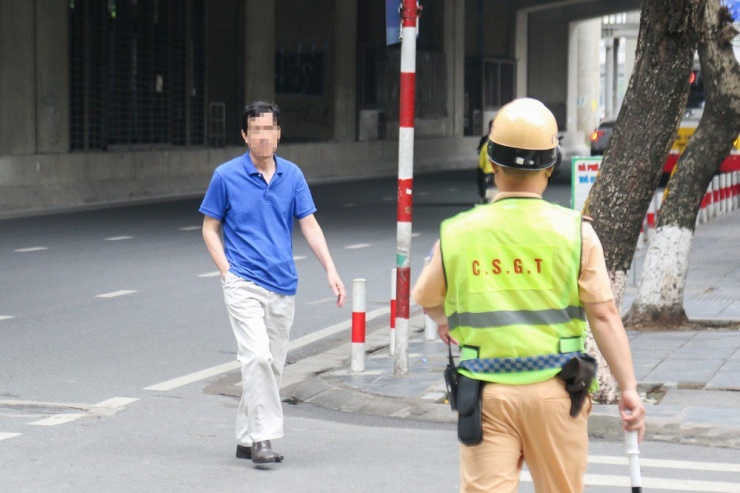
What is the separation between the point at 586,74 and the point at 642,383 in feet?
190

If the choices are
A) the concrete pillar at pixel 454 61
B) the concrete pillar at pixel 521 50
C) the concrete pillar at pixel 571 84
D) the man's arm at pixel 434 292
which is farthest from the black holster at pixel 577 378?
the concrete pillar at pixel 571 84

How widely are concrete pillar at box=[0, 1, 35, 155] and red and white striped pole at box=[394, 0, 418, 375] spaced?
702 inches

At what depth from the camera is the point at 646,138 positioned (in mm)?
8812

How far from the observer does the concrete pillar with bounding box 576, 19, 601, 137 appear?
214ft

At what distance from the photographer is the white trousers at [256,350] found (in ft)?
22.9

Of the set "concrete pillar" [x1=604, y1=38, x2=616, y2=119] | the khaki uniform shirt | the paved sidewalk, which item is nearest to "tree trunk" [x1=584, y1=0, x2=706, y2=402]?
the paved sidewalk

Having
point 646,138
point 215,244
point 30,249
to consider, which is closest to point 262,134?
point 215,244

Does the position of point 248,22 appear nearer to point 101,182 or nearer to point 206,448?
point 101,182

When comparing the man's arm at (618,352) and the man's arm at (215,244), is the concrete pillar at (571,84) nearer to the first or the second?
the man's arm at (215,244)

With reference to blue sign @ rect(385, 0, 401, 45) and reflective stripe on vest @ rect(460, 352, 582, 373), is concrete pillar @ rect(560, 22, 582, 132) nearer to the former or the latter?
blue sign @ rect(385, 0, 401, 45)

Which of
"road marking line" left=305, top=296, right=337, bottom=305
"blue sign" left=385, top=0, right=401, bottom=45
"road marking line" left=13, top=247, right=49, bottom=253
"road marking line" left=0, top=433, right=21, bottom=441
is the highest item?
"blue sign" left=385, top=0, right=401, bottom=45

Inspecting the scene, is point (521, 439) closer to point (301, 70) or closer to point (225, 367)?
point (225, 367)

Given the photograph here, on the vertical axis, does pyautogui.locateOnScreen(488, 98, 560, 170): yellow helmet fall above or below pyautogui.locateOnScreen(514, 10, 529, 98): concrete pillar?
below

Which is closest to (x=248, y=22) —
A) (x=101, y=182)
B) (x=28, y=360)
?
(x=101, y=182)
